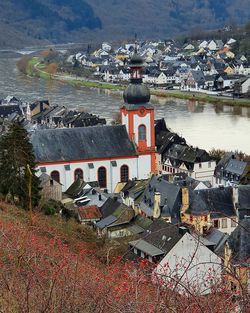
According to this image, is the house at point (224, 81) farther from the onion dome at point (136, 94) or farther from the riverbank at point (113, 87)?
the onion dome at point (136, 94)

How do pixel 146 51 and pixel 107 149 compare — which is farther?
pixel 146 51

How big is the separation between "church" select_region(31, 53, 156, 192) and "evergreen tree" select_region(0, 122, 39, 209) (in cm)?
269

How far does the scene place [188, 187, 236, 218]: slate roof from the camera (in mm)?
10414

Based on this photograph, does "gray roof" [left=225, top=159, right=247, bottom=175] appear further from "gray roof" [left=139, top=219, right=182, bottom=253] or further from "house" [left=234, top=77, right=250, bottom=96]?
"house" [left=234, top=77, right=250, bottom=96]

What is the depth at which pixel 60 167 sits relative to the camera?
13094mm

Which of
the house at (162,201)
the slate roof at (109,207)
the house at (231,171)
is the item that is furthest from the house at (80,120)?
the slate roof at (109,207)

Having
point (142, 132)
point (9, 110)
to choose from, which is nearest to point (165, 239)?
point (142, 132)

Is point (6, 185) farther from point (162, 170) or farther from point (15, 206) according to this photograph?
point (162, 170)

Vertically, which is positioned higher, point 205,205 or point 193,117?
point 205,205

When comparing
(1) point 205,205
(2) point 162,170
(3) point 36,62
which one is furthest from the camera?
(3) point 36,62

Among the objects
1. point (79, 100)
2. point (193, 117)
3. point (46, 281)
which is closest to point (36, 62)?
point (79, 100)

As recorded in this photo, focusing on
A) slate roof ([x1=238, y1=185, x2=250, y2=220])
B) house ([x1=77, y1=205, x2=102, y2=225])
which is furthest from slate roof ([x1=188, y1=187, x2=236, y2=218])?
house ([x1=77, y1=205, x2=102, y2=225])

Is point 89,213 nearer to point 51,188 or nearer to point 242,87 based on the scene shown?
point 51,188

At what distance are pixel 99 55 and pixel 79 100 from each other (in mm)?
26772
